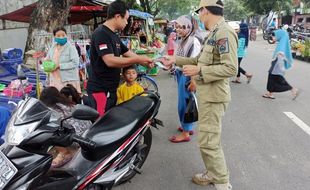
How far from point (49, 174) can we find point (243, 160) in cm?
267

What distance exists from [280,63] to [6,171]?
20.6 ft

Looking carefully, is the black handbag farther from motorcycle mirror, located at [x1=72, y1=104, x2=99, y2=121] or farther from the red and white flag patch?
motorcycle mirror, located at [x1=72, y1=104, x2=99, y2=121]

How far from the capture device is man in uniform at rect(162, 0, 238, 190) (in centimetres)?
296

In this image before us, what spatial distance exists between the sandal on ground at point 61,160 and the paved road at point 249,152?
823mm

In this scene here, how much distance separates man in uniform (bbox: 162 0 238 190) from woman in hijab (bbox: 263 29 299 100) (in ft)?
14.0

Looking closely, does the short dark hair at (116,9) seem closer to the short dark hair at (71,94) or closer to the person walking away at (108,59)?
the person walking away at (108,59)

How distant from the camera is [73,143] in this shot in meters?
2.50

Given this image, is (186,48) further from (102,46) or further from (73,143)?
(73,143)

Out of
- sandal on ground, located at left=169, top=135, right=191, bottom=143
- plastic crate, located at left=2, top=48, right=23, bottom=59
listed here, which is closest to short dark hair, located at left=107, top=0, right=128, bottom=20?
sandal on ground, located at left=169, top=135, right=191, bottom=143

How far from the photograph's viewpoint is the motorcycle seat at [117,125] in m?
2.61

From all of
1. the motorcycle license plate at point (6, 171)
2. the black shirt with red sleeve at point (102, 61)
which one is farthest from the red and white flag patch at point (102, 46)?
the motorcycle license plate at point (6, 171)

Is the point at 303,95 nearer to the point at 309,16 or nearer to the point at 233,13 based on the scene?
the point at 309,16

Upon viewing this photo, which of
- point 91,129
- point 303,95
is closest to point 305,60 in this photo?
point 303,95

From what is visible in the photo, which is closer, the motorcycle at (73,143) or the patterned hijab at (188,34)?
the motorcycle at (73,143)
